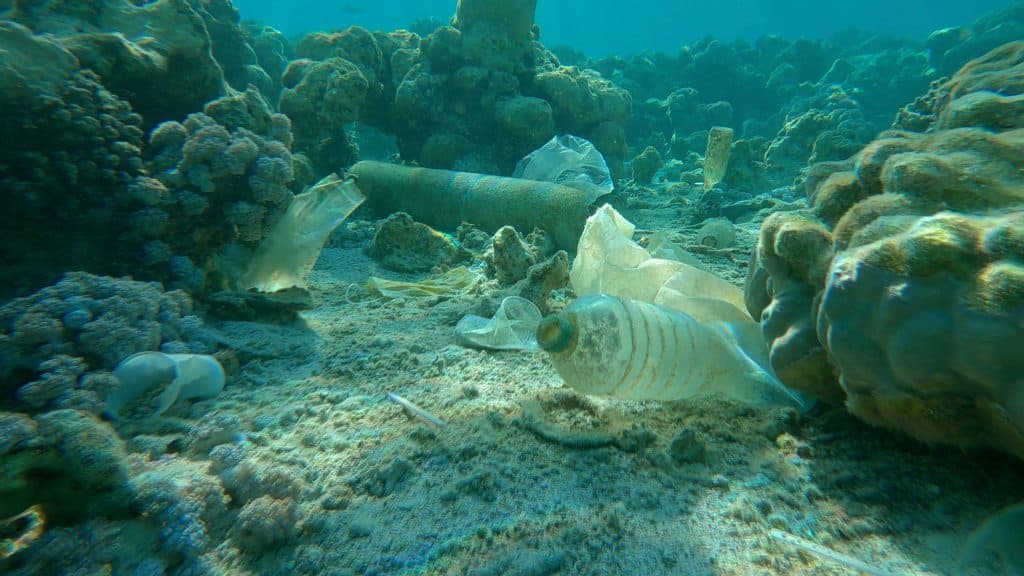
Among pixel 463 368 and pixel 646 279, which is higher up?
pixel 646 279

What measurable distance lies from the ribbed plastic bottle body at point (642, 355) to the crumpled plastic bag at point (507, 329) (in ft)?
2.56

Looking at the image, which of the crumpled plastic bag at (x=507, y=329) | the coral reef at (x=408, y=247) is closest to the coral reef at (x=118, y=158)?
the coral reef at (x=408, y=247)

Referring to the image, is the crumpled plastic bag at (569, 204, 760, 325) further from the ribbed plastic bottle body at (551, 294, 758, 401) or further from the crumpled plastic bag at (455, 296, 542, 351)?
the crumpled plastic bag at (455, 296, 542, 351)

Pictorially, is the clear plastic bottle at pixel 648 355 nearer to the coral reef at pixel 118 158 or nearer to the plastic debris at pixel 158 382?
the plastic debris at pixel 158 382

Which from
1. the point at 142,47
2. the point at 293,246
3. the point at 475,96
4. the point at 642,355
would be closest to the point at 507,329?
the point at 642,355

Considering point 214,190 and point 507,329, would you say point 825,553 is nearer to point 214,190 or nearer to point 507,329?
point 507,329

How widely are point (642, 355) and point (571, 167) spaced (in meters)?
5.06

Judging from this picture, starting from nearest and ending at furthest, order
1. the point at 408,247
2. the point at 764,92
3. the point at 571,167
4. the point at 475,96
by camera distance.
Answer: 1. the point at 408,247
2. the point at 571,167
3. the point at 475,96
4. the point at 764,92

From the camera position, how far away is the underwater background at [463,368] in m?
1.46

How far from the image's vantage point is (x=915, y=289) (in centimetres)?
143

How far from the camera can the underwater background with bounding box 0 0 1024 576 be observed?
4.79ft

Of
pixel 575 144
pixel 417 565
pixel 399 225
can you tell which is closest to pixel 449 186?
pixel 399 225

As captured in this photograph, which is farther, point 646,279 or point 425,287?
point 425,287

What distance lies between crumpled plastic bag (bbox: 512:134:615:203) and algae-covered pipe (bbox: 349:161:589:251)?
1.95ft
